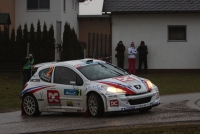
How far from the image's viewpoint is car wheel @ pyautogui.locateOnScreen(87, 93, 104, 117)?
13.3 m

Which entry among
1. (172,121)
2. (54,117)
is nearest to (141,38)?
(54,117)

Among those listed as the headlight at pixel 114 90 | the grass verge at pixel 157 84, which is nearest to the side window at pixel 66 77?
the headlight at pixel 114 90

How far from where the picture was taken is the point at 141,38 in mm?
31688

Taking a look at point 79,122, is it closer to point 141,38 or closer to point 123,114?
point 123,114

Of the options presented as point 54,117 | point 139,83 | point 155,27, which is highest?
point 155,27

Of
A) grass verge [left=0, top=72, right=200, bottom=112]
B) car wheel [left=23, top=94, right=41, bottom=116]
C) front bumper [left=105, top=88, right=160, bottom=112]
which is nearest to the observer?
front bumper [left=105, top=88, right=160, bottom=112]

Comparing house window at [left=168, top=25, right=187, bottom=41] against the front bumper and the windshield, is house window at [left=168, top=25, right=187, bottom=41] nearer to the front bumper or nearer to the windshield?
the windshield

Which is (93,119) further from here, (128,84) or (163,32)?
(163,32)

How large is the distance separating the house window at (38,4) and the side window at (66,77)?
27059 millimetres

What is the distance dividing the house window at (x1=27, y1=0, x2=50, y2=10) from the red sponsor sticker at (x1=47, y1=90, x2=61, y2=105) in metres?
27.4

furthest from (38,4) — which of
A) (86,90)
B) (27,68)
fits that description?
(86,90)

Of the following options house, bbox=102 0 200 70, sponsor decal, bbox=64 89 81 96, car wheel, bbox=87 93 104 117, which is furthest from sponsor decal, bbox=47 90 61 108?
house, bbox=102 0 200 70

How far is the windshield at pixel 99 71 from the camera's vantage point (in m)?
14.1

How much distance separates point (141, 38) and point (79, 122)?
19296 mm
